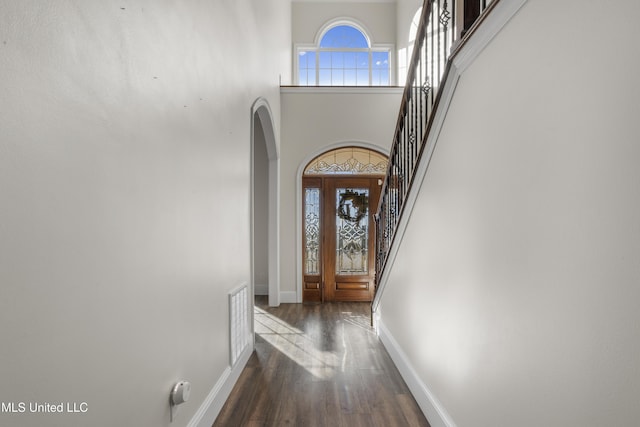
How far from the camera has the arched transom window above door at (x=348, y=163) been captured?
5.68 metres

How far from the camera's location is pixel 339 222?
5746 mm

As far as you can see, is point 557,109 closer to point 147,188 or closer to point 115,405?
point 147,188

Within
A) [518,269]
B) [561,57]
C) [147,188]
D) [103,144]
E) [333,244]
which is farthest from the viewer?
[333,244]

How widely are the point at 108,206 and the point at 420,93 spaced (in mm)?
2020

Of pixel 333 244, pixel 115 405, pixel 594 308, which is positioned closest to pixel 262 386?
pixel 115 405

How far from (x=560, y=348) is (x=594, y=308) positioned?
197 millimetres

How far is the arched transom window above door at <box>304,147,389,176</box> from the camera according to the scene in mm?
5684

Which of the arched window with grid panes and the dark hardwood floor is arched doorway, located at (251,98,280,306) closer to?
the dark hardwood floor

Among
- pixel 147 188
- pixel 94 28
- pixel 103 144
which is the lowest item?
pixel 147 188

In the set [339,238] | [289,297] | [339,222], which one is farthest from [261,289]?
[339,222]

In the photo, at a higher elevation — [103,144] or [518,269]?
[103,144]

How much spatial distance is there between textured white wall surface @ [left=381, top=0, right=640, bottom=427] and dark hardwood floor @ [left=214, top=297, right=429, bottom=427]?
0.70m

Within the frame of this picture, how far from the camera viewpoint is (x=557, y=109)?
3.53ft

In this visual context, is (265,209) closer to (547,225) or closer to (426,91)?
(426,91)
